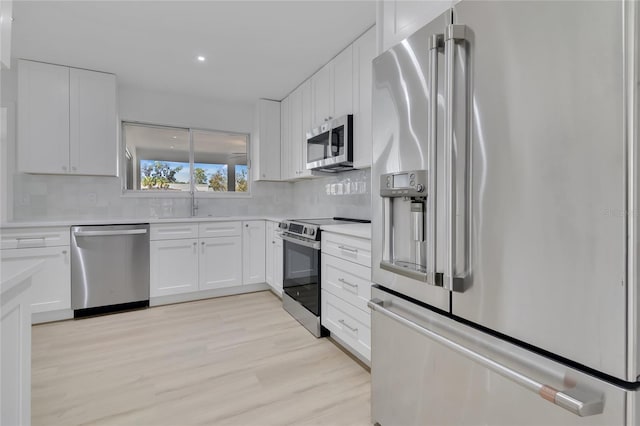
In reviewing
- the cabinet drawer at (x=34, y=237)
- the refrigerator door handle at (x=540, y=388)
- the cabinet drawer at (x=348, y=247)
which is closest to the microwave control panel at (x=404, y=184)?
the refrigerator door handle at (x=540, y=388)

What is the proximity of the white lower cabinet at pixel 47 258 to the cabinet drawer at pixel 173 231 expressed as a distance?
2.39 feet

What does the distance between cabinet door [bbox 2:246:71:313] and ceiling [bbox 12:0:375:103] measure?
180cm

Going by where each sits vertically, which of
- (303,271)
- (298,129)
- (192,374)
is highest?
(298,129)

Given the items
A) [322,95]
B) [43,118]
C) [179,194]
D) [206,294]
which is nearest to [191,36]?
[322,95]

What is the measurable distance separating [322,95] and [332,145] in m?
0.67

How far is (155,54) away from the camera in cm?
288

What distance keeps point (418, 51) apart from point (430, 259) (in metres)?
0.80

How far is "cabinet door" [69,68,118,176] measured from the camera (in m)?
3.21

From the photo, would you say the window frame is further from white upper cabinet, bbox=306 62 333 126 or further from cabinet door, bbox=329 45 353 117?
cabinet door, bbox=329 45 353 117

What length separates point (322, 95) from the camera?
3186 mm

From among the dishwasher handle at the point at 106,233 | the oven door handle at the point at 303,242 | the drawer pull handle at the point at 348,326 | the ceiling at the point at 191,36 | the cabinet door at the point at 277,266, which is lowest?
the drawer pull handle at the point at 348,326

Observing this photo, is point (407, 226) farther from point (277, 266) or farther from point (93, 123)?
point (93, 123)

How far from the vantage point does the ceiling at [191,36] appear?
2.21m

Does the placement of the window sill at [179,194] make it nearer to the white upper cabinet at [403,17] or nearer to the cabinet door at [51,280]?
the cabinet door at [51,280]
